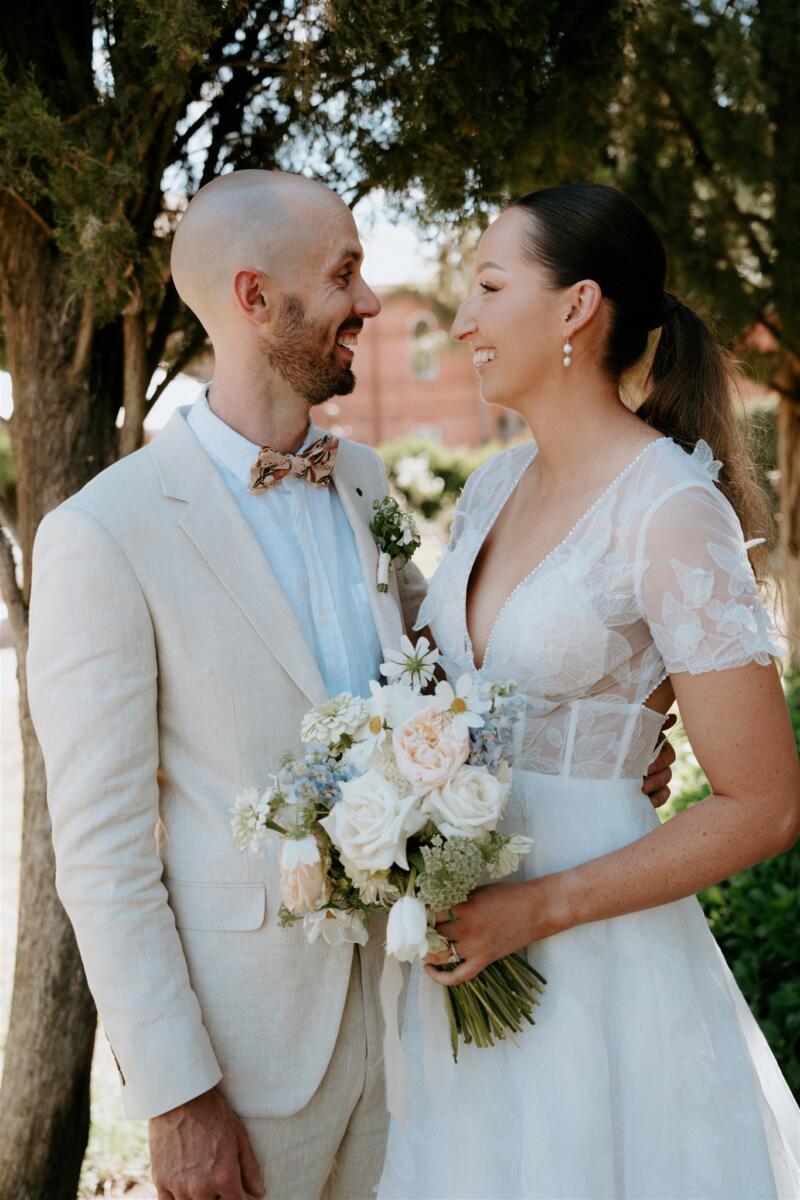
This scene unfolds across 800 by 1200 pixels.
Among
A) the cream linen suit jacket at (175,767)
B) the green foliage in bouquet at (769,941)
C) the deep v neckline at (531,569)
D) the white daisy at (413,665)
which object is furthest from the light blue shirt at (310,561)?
the green foliage in bouquet at (769,941)

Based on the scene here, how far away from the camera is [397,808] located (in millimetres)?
1944

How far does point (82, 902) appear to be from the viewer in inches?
89.7

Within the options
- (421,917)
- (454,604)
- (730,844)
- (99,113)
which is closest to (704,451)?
(454,604)

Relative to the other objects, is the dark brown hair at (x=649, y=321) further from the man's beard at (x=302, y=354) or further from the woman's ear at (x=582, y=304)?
the man's beard at (x=302, y=354)

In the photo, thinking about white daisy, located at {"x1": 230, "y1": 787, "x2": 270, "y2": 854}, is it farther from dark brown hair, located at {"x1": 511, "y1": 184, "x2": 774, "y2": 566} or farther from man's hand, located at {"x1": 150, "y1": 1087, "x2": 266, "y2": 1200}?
dark brown hair, located at {"x1": 511, "y1": 184, "x2": 774, "y2": 566}

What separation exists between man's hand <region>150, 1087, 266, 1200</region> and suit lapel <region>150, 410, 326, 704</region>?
2.84ft

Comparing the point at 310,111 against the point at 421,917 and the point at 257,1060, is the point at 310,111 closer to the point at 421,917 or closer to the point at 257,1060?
the point at 421,917

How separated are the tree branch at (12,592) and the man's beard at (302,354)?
1.28 m

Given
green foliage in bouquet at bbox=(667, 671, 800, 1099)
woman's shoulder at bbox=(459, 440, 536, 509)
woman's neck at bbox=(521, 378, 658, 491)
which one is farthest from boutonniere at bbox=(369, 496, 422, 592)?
green foliage in bouquet at bbox=(667, 671, 800, 1099)

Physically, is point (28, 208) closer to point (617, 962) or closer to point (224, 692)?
point (224, 692)

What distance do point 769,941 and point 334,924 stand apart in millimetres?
2306

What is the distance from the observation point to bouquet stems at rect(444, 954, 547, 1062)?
2275mm

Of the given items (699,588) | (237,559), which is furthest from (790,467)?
(237,559)

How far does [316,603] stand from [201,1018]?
3.04 feet
